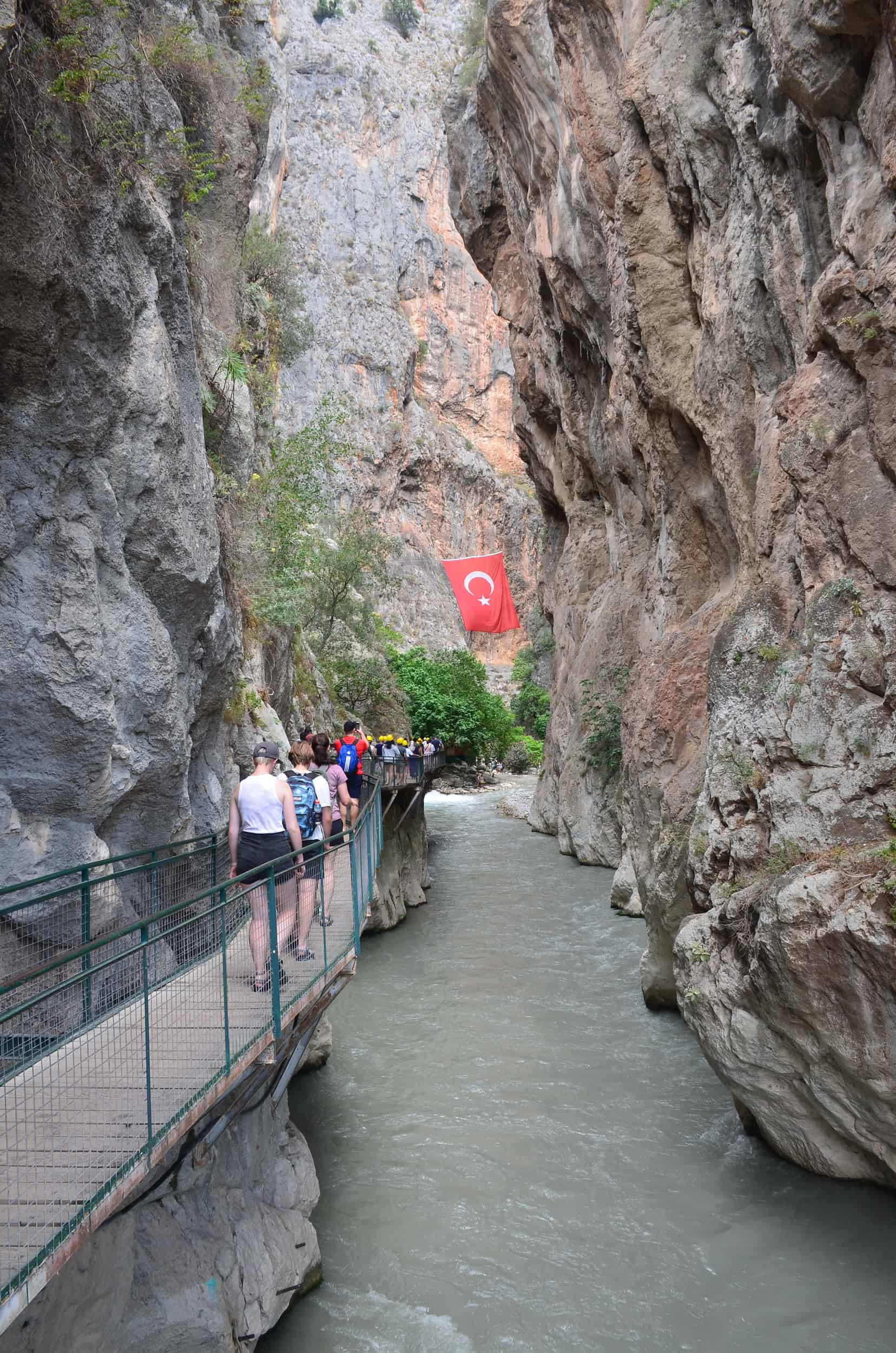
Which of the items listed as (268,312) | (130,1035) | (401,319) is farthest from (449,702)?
(401,319)

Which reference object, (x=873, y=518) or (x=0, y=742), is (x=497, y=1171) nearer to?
(x=0, y=742)

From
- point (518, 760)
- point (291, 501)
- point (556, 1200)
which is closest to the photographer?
point (556, 1200)

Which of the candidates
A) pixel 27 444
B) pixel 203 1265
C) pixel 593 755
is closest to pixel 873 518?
pixel 27 444

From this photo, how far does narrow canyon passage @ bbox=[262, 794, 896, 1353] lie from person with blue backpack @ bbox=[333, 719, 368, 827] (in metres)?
3.30

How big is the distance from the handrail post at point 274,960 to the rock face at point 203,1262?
1203mm

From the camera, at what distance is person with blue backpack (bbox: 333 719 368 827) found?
42.2ft

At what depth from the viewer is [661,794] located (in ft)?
47.8

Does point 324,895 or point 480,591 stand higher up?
point 480,591

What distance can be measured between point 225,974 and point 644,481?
1529cm

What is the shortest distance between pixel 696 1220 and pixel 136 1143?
19.1 ft

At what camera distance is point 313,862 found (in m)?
7.53

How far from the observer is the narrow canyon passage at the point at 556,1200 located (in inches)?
281

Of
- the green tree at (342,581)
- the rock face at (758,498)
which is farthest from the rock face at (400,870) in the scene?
the green tree at (342,581)

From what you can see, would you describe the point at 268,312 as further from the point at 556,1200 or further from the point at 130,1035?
the point at 130,1035
